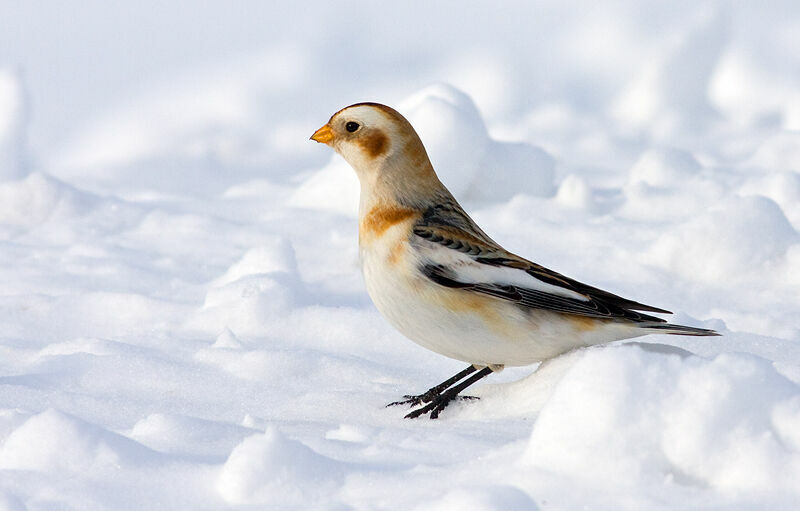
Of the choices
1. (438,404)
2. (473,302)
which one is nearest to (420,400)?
(438,404)

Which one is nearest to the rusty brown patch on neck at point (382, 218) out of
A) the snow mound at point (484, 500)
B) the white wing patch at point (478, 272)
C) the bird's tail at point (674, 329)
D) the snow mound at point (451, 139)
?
the white wing patch at point (478, 272)

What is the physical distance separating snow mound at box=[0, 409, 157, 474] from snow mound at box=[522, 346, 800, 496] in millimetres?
1125

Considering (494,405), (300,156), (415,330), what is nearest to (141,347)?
(415,330)

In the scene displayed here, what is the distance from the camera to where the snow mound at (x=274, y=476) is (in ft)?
8.48

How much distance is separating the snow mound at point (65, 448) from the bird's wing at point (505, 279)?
127cm

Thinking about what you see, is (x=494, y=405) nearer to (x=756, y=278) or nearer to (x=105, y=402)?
(x=105, y=402)

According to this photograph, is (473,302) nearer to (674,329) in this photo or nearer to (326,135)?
(674,329)

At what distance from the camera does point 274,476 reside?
2.62 m

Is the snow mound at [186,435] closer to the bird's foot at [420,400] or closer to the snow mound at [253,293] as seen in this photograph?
the bird's foot at [420,400]

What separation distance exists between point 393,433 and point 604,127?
887cm

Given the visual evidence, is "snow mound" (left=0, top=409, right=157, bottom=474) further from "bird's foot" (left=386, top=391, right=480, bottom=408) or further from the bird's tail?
the bird's tail

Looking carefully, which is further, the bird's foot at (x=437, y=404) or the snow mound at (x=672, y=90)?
the snow mound at (x=672, y=90)

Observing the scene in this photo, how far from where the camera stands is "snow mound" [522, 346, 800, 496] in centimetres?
245

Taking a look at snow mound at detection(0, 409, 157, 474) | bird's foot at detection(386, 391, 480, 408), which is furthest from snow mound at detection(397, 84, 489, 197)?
snow mound at detection(0, 409, 157, 474)
